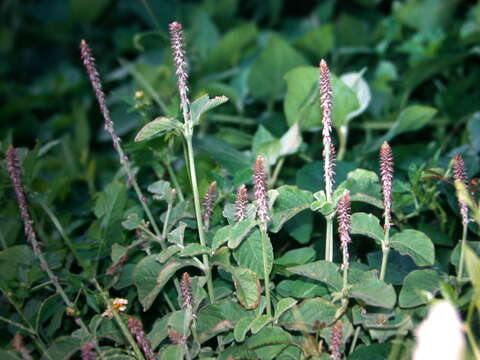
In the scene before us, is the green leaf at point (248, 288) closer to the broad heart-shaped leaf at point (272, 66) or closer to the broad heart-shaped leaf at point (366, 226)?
the broad heart-shaped leaf at point (366, 226)

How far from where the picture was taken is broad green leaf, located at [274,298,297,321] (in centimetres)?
82

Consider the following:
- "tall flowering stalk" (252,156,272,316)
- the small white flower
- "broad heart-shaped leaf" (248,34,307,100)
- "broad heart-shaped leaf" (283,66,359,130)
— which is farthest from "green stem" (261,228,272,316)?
"broad heart-shaped leaf" (248,34,307,100)

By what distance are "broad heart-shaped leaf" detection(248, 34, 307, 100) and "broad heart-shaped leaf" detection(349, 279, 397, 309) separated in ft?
2.56

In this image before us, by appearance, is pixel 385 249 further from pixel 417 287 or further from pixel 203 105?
pixel 203 105

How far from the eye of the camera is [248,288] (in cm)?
83

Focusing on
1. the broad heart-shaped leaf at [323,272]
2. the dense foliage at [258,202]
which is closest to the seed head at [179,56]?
the dense foliage at [258,202]

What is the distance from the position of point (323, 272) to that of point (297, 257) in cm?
10

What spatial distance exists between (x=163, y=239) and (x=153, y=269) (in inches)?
2.1

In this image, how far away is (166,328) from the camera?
865 mm

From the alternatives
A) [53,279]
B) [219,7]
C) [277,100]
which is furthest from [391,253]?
[219,7]

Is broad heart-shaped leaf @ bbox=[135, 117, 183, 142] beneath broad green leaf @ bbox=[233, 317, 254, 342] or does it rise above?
above

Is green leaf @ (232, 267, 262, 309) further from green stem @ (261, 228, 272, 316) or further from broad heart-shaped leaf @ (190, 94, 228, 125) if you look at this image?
broad heart-shaped leaf @ (190, 94, 228, 125)

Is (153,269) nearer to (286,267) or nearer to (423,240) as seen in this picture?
(286,267)

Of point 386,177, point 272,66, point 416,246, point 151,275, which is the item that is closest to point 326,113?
point 386,177
